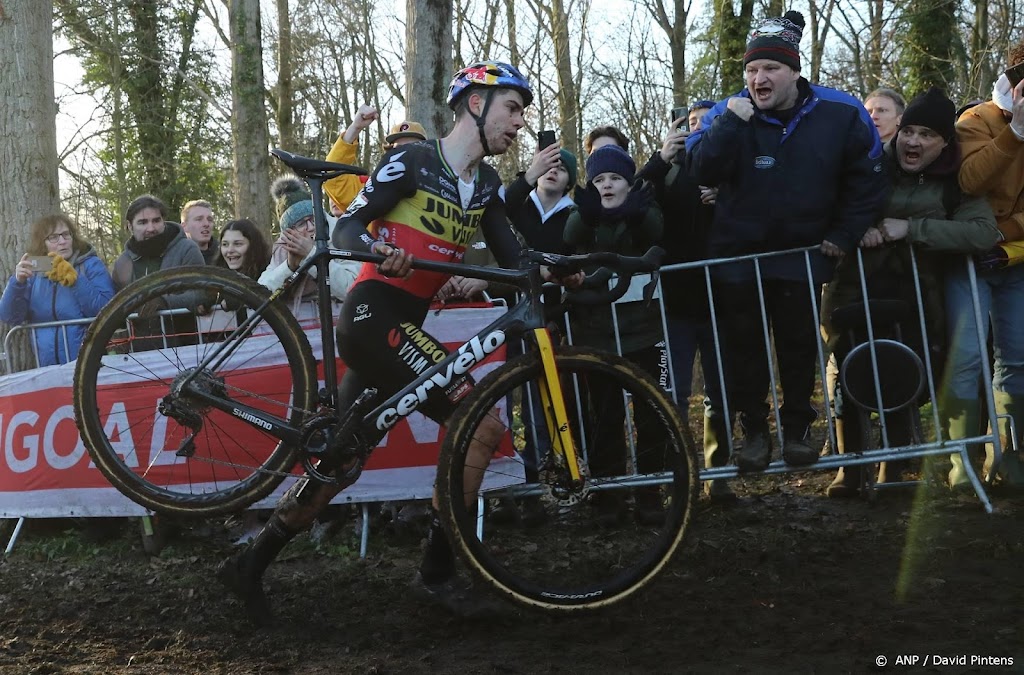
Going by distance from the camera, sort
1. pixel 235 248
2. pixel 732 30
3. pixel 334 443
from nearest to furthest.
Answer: pixel 334 443 < pixel 235 248 < pixel 732 30

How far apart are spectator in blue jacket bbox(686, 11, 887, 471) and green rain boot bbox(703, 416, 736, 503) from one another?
536 millimetres

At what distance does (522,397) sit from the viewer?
4637 mm

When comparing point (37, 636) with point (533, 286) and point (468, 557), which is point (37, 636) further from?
point (533, 286)

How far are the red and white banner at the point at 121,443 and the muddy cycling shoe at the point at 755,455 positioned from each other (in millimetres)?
1252

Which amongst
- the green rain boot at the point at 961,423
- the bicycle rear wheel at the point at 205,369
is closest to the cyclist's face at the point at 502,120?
the bicycle rear wheel at the point at 205,369

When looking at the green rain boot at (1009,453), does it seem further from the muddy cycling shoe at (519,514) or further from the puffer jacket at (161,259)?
the puffer jacket at (161,259)

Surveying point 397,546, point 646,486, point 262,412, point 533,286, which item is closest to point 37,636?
point 262,412

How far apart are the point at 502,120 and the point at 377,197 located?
24.6 inches

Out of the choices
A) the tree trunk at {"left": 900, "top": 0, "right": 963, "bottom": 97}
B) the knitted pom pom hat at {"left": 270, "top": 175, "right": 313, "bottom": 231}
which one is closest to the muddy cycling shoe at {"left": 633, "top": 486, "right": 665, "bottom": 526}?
the knitted pom pom hat at {"left": 270, "top": 175, "right": 313, "bottom": 231}

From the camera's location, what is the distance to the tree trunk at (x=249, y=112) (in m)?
17.3

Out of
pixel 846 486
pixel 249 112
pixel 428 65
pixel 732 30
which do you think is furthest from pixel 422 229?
pixel 249 112

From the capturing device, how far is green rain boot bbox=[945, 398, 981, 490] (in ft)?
18.8

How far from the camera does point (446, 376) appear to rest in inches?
163

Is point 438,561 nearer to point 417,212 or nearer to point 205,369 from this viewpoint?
point 205,369
